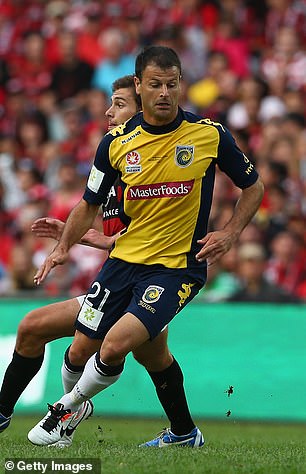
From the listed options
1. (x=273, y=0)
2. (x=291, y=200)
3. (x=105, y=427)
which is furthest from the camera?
(x=273, y=0)

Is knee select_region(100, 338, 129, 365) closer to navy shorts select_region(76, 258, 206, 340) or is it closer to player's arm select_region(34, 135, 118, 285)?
navy shorts select_region(76, 258, 206, 340)

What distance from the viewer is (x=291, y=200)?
14008mm

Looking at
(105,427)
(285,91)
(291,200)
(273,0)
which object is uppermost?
(273,0)

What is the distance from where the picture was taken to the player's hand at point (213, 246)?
7.12 metres

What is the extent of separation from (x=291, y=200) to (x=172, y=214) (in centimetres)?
706

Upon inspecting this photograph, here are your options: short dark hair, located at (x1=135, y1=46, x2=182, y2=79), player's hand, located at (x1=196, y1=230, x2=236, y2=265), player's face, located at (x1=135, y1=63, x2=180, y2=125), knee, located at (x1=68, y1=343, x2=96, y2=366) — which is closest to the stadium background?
knee, located at (x1=68, y1=343, x2=96, y2=366)

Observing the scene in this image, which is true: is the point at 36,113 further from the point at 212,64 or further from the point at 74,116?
the point at 212,64

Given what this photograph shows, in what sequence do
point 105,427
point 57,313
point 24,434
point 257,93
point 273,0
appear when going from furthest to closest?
point 273,0, point 257,93, point 105,427, point 24,434, point 57,313

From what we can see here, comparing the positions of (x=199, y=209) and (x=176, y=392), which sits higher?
(x=199, y=209)

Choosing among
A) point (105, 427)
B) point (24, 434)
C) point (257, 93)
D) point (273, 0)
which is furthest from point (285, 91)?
point (24, 434)

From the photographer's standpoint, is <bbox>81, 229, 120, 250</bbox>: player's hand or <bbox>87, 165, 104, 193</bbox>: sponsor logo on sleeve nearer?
<bbox>87, 165, 104, 193</bbox>: sponsor logo on sleeve

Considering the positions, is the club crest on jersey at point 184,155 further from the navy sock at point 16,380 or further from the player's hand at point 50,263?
the navy sock at point 16,380

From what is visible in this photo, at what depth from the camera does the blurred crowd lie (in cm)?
1326

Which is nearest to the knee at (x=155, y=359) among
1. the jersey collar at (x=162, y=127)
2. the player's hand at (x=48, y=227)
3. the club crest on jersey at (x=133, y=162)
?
the player's hand at (x=48, y=227)
